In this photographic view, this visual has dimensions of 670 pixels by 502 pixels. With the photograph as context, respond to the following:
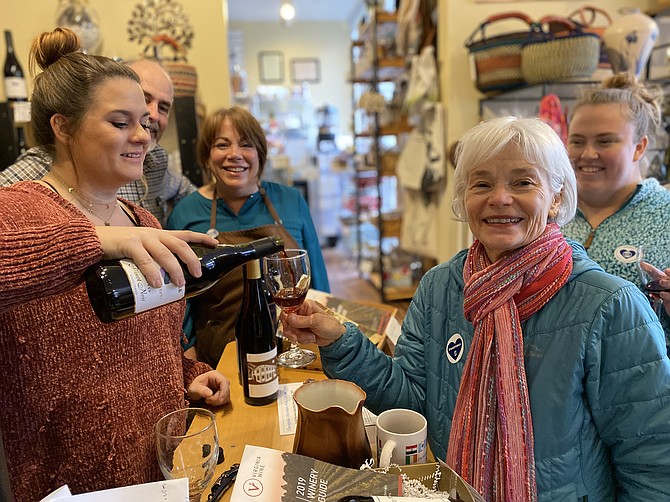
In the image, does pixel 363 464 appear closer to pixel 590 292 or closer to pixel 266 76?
pixel 590 292

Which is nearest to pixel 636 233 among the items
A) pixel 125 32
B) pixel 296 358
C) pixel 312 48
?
pixel 296 358

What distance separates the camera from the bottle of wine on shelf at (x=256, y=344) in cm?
115

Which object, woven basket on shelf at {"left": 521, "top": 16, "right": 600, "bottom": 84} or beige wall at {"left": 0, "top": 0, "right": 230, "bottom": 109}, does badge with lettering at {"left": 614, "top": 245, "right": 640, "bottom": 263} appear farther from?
beige wall at {"left": 0, "top": 0, "right": 230, "bottom": 109}

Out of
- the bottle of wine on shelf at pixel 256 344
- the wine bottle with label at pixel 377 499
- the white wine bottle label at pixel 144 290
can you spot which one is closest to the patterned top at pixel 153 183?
the bottle of wine on shelf at pixel 256 344

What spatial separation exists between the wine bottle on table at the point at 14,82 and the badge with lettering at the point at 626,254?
2936 mm

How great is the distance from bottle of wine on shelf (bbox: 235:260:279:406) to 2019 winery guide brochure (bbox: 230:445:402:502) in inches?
14.4

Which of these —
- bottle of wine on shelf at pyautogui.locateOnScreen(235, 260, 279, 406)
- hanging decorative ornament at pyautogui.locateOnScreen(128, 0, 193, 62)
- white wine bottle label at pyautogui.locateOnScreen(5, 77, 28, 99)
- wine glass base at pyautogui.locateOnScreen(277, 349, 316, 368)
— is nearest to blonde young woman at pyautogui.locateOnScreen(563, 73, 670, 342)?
wine glass base at pyautogui.locateOnScreen(277, 349, 316, 368)

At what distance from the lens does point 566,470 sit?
3.13ft

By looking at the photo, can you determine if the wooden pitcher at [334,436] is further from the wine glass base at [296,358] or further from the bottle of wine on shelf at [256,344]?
the wine glass base at [296,358]

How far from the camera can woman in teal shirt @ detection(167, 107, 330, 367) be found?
6.26 ft

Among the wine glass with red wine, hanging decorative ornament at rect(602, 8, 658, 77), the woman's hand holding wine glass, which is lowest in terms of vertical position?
the woman's hand holding wine glass

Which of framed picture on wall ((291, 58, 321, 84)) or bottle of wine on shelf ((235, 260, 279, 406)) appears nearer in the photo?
bottle of wine on shelf ((235, 260, 279, 406))

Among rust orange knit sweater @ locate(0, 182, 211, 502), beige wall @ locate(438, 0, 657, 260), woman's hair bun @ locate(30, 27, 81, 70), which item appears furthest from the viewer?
beige wall @ locate(438, 0, 657, 260)

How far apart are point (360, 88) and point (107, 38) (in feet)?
12.6
